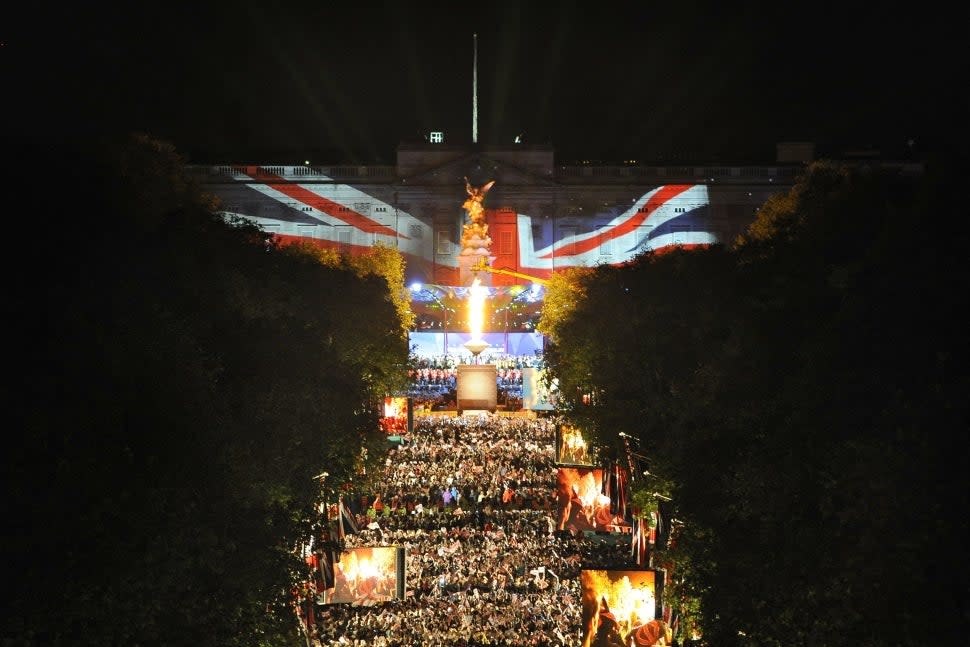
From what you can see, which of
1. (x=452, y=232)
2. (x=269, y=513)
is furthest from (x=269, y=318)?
(x=452, y=232)

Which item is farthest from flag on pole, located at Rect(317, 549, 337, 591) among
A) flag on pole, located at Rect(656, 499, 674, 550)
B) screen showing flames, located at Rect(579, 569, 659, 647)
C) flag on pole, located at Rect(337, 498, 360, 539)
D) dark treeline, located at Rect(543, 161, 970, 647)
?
flag on pole, located at Rect(656, 499, 674, 550)

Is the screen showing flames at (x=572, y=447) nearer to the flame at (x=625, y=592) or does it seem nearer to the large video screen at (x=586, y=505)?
the large video screen at (x=586, y=505)

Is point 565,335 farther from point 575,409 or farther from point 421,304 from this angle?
point 421,304

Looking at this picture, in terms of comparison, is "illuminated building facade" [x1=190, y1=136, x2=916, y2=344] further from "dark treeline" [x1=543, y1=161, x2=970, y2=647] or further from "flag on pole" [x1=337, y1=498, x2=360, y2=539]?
"dark treeline" [x1=543, y1=161, x2=970, y2=647]

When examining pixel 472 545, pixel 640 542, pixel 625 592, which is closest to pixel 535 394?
pixel 472 545

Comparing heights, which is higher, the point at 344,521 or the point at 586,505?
the point at 586,505

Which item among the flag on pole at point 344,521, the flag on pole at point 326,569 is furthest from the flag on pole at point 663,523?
the flag on pole at point 344,521

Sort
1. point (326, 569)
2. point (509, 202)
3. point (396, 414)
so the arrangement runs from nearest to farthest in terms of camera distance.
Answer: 1. point (326, 569)
2. point (396, 414)
3. point (509, 202)

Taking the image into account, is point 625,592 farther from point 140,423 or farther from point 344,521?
point 140,423
